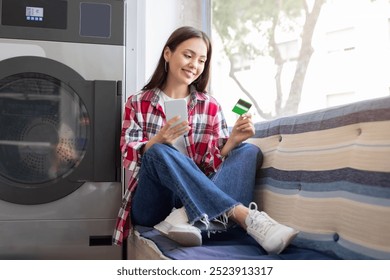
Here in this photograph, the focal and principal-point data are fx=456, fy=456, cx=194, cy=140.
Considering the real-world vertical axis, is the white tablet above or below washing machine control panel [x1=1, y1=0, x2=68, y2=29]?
below

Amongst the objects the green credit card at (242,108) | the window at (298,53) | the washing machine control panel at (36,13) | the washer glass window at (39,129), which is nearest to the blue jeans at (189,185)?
the green credit card at (242,108)

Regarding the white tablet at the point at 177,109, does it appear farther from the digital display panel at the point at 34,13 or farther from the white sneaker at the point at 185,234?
the digital display panel at the point at 34,13

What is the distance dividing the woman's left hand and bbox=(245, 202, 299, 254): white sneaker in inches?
16.2

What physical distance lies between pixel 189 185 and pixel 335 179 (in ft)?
1.27

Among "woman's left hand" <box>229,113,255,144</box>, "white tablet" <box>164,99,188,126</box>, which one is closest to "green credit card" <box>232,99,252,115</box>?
"woman's left hand" <box>229,113,255,144</box>

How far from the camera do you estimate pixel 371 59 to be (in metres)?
1.75

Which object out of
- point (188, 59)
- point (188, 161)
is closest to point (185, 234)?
point (188, 161)

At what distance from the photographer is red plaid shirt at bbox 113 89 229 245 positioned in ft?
5.28

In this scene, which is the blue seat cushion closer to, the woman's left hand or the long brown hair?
the woman's left hand

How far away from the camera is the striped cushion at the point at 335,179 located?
92 cm

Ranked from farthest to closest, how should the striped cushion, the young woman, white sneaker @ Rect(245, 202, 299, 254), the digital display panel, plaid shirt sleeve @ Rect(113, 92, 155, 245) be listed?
the digital display panel, plaid shirt sleeve @ Rect(113, 92, 155, 245), the young woman, white sneaker @ Rect(245, 202, 299, 254), the striped cushion

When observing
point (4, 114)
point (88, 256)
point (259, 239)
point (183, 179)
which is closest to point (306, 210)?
point (259, 239)

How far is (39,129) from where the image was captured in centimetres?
175
